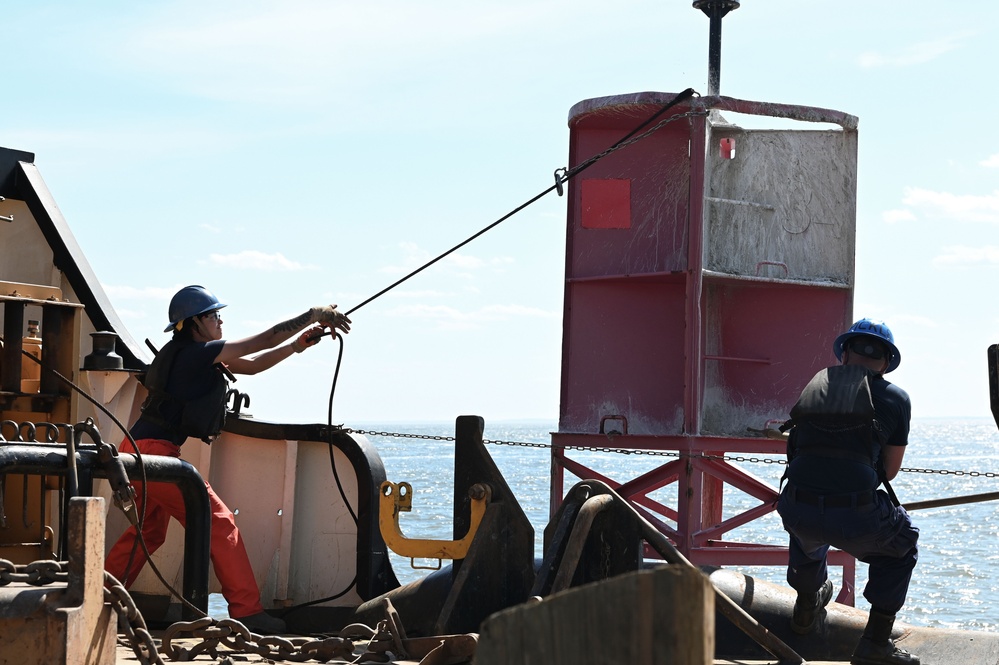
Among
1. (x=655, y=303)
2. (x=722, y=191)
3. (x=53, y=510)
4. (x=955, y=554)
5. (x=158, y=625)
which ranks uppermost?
(x=722, y=191)

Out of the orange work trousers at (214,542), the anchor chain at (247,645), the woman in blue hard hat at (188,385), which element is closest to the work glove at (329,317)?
the woman in blue hard hat at (188,385)

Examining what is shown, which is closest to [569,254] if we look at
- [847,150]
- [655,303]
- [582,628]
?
[655,303]

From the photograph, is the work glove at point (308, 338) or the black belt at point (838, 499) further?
the work glove at point (308, 338)

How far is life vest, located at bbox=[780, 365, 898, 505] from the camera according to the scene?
5961mm

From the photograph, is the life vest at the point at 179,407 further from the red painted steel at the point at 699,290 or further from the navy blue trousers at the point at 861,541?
the red painted steel at the point at 699,290

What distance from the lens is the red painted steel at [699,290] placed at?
31.2ft

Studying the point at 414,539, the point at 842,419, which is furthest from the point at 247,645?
the point at 842,419

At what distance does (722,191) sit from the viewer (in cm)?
962

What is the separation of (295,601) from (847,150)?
5.15 m

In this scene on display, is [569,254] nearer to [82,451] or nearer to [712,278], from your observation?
[712,278]

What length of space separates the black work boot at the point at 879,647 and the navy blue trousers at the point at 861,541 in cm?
5

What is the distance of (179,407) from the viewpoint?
23.6 feet

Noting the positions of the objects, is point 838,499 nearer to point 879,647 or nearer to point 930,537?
point 879,647

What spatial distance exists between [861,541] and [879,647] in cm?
48
